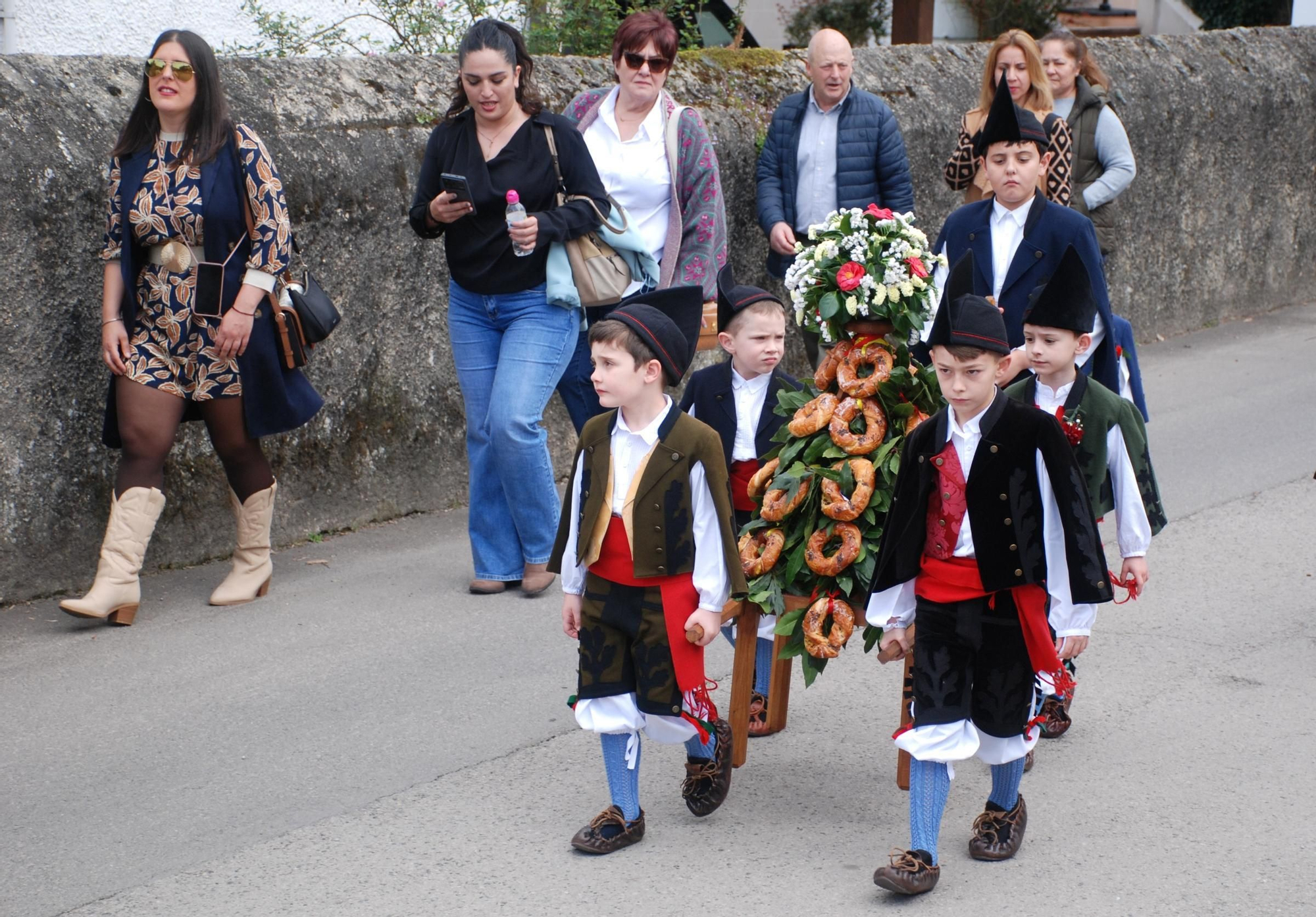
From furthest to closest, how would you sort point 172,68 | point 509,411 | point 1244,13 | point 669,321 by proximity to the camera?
point 1244,13
point 509,411
point 172,68
point 669,321

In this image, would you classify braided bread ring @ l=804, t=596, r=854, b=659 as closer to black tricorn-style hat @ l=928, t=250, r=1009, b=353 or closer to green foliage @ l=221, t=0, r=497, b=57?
black tricorn-style hat @ l=928, t=250, r=1009, b=353

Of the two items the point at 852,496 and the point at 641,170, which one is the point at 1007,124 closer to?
the point at 852,496

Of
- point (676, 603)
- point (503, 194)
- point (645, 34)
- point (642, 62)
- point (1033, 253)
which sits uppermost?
point (645, 34)

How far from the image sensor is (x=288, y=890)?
382 centimetres

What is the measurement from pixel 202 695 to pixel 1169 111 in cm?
840

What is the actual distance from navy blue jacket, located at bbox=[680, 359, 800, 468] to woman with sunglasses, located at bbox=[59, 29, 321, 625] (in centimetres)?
189

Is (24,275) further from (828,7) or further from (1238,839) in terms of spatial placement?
(828,7)

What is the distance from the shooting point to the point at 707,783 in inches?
168

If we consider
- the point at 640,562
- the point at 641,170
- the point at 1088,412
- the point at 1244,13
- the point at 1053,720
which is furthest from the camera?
the point at 1244,13

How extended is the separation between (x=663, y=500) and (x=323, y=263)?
320 cm

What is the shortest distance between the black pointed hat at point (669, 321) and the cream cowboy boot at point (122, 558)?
229 cm

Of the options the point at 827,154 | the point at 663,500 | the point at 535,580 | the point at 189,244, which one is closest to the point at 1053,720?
the point at 663,500

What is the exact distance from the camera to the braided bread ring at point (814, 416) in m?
4.30

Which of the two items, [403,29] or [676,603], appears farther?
[403,29]
